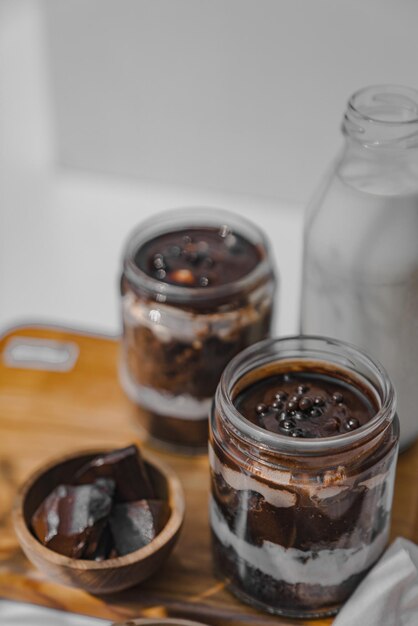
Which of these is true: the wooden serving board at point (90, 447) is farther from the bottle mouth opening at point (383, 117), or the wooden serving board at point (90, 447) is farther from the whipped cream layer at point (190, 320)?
the bottle mouth opening at point (383, 117)

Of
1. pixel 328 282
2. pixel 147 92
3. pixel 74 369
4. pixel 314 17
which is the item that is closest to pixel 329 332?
pixel 328 282

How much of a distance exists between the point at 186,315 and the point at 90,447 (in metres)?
0.15

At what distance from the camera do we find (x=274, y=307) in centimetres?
111

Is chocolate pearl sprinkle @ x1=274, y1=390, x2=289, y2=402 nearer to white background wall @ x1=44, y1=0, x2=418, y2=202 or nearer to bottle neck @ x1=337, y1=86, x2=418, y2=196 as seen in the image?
bottle neck @ x1=337, y1=86, x2=418, y2=196

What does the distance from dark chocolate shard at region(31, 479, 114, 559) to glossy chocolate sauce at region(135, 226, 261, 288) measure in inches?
8.9

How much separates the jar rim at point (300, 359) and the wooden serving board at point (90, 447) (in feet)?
0.58

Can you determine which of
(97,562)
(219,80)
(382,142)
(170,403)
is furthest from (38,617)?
(219,80)

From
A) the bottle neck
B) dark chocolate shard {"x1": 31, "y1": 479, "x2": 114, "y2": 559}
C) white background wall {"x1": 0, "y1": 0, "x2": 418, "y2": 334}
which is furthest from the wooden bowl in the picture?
white background wall {"x1": 0, "y1": 0, "x2": 418, "y2": 334}

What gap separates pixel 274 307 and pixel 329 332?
0.08 meters

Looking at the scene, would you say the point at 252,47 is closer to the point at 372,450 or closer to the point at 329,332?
the point at 329,332

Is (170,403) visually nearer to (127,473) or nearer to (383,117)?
(127,473)

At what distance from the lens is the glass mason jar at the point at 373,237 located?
968 mm

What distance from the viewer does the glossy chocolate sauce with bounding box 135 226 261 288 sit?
1.06 m

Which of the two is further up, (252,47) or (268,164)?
(252,47)
